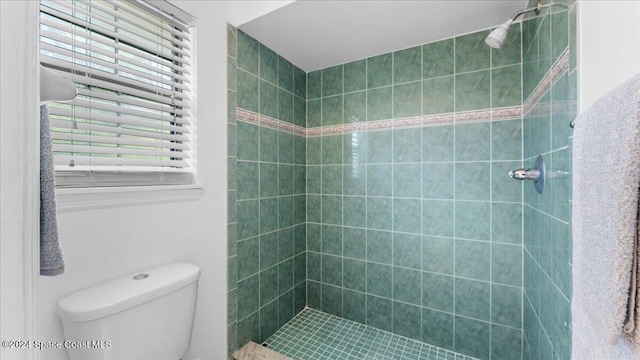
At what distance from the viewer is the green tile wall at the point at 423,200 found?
148 cm

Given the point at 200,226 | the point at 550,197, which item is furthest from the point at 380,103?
the point at 200,226

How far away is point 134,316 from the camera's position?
884 mm

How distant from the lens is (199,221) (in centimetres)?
129

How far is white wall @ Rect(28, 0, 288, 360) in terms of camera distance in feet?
2.98

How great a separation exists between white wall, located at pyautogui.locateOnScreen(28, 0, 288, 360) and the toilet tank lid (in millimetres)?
47

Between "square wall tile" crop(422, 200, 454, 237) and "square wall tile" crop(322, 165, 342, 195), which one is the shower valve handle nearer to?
"square wall tile" crop(422, 200, 454, 237)

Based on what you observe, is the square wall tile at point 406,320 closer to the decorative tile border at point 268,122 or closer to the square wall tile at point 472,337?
the square wall tile at point 472,337

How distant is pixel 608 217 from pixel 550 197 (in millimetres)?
696

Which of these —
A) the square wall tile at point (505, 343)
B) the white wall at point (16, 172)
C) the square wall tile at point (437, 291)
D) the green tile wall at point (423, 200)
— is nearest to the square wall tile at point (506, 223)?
the green tile wall at point (423, 200)

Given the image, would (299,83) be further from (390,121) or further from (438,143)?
(438,143)

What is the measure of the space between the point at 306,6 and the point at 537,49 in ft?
3.58

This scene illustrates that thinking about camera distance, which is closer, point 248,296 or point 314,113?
point 248,296

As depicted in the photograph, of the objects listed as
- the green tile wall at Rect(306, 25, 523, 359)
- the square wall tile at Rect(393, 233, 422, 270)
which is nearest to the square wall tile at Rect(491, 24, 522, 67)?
the green tile wall at Rect(306, 25, 523, 359)

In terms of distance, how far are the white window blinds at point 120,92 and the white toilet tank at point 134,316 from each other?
0.38 m
